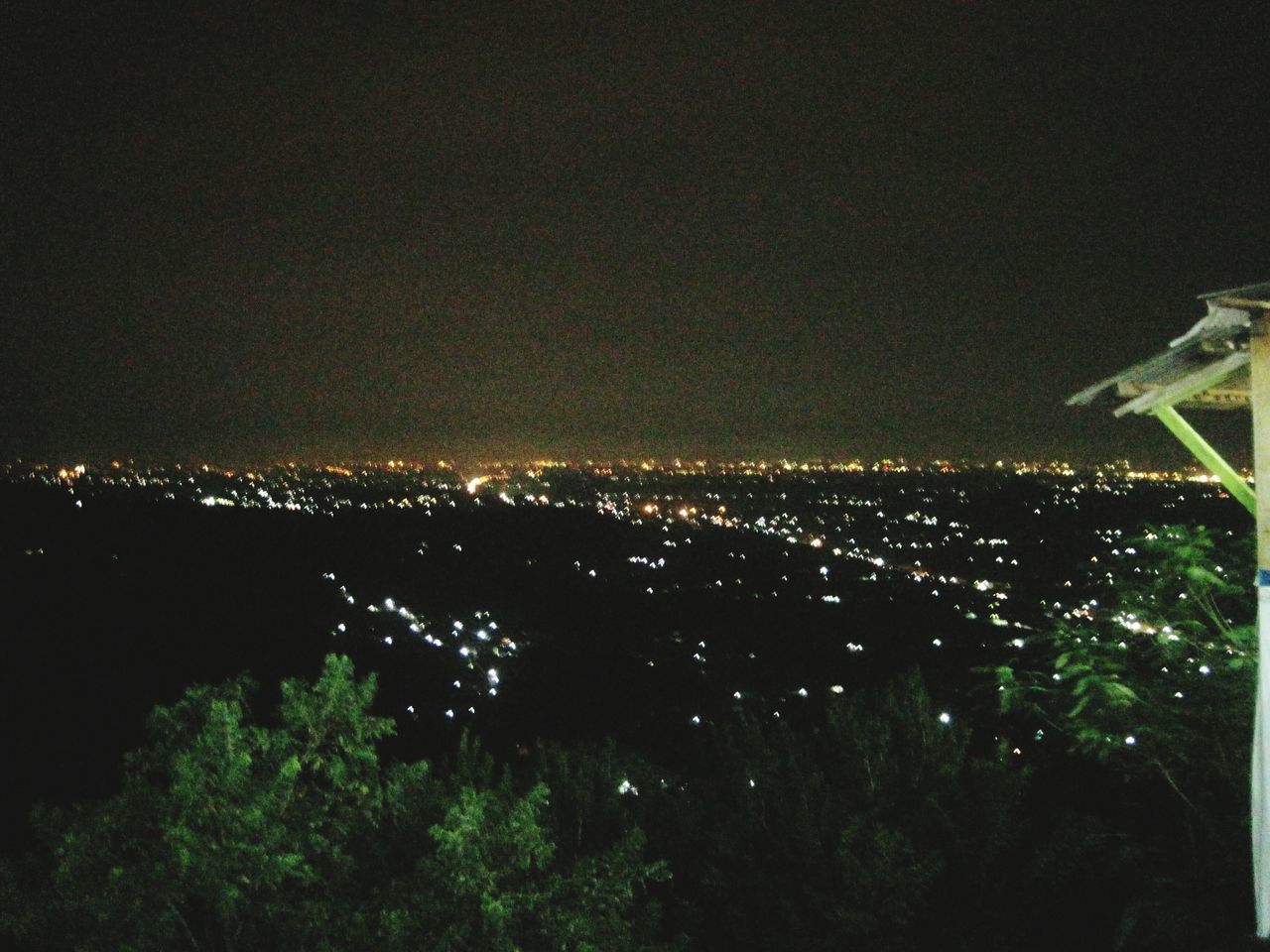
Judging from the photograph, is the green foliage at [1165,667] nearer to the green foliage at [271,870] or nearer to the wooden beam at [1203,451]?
the wooden beam at [1203,451]

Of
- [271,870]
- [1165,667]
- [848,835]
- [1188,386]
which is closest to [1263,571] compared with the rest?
[1188,386]

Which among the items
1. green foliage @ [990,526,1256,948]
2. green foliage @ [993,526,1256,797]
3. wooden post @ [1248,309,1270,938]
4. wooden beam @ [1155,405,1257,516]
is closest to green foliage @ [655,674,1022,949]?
green foliage @ [990,526,1256,948]

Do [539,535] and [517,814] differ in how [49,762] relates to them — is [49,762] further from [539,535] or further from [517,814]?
[539,535]

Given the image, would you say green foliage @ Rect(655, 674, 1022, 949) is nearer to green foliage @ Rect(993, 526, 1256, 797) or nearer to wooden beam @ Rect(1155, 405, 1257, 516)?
green foliage @ Rect(993, 526, 1256, 797)

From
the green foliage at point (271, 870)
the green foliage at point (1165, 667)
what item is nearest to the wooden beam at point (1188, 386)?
the green foliage at point (1165, 667)

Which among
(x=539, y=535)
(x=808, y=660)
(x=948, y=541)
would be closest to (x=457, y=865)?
(x=808, y=660)

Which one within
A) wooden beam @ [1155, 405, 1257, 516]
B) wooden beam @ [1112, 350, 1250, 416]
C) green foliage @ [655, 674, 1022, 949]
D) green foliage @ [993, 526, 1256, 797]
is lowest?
green foliage @ [655, 674, 1022, 949]
